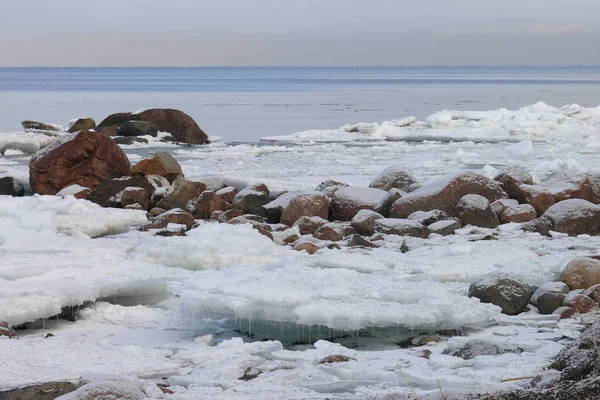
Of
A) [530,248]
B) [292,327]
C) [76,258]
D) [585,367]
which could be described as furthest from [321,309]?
[530,248]

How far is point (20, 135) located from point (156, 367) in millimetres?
14828

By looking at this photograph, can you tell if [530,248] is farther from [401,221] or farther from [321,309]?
[321,309]

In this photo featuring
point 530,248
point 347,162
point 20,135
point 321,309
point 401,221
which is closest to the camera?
point 321,309

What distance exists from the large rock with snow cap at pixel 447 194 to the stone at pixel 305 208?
2.74ft

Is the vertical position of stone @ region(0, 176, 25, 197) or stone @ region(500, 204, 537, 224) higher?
stone @ region(500, 204, 537, 224)

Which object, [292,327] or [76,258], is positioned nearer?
[292,327]

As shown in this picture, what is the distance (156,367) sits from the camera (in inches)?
170

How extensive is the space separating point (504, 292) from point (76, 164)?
25.3 ft

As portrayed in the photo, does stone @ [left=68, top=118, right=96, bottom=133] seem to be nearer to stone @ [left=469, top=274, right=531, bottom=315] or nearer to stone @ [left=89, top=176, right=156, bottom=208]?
stone @ [left=89, top=176, right=156, bottom=208]

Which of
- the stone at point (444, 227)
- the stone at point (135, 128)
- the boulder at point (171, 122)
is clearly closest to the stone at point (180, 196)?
the stone at point (444, 227)

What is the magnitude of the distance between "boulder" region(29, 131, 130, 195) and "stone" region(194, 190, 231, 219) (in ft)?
7.12

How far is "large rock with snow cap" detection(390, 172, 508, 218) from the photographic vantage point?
9.18 m

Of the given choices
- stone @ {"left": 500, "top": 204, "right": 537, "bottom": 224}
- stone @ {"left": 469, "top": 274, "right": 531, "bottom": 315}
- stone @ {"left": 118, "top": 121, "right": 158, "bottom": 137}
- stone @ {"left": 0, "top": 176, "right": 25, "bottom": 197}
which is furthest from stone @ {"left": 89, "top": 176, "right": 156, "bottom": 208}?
stone @ {"left": 118, "top": 121, "right": 158, "bottom": 137}

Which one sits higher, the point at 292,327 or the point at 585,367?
the point at 585,367
